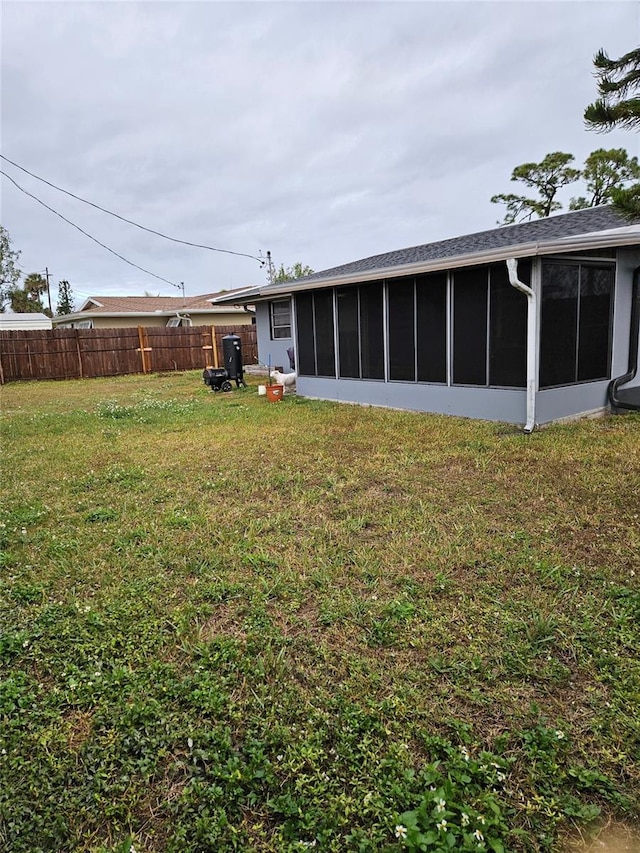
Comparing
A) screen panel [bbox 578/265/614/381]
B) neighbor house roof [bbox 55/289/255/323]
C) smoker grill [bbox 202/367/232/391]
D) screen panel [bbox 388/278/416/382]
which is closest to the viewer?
screen panel [bbox 578/265/614/381]

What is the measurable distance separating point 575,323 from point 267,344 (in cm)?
966

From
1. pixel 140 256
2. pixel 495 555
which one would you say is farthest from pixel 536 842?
pixel 140 256

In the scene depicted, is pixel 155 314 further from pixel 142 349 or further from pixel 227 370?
pixel 227 370

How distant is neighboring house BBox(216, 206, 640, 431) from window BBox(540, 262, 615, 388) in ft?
0.04

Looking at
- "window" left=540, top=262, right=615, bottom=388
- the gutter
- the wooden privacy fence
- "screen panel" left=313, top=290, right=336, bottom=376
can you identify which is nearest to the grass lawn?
"window" left=540, top=262, right=615, bottom=388

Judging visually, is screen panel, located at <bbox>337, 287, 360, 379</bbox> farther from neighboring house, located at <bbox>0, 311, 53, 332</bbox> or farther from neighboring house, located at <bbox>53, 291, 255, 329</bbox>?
neighboring house, located at <bbox>0, 311, 53, 332</bbox>

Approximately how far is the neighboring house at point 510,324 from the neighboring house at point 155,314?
47.9 feet

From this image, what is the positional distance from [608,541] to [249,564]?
2.38 meters

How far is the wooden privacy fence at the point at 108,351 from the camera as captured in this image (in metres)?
15.8

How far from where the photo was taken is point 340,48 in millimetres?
9883

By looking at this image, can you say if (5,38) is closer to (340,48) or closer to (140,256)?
(340,48)

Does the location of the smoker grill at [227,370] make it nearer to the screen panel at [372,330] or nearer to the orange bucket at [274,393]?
the orange bucket at [274,393]

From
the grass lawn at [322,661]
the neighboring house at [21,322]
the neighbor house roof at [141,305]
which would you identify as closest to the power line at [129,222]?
the neighbor house roof at [141,305]

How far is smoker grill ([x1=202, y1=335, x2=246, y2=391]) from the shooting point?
1213 centimetres
